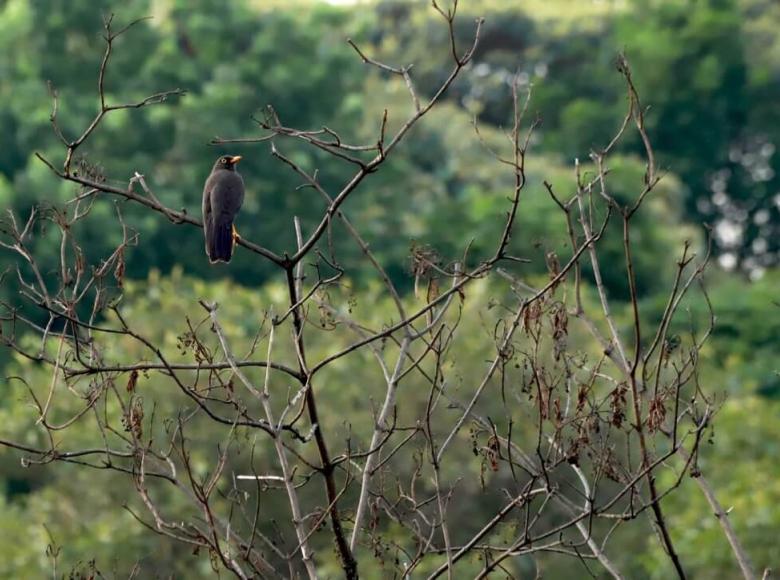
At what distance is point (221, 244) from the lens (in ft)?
27.0

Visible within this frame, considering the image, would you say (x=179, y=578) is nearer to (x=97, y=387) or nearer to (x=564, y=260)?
(x=564, y=260)

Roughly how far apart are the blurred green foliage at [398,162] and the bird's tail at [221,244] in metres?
8.03

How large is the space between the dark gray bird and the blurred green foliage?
716 cm

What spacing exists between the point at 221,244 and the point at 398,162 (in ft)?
89.8

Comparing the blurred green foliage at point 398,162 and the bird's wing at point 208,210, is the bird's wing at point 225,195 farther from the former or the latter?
the blurred green foliage at point 398,162

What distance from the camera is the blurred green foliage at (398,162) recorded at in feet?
69.9

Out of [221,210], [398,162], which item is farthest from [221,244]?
[398,162]

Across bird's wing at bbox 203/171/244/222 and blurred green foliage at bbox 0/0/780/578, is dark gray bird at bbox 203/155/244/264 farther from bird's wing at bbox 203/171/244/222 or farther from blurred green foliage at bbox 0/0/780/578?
blurred green foliage at bbox 0/0/780/578

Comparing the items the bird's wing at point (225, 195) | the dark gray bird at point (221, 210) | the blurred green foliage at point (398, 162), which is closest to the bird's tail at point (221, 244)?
the dark gray bird at point (221, 210)

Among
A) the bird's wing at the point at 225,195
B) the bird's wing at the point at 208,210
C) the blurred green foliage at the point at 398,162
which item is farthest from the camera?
the blurred green foliage at the point at 398,162

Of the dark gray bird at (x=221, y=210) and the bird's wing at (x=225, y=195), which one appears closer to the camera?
the dark gray bird at (x=221, y=210)

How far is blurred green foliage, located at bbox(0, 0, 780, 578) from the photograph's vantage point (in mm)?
21297

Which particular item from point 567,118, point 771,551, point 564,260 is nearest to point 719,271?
point 567,118

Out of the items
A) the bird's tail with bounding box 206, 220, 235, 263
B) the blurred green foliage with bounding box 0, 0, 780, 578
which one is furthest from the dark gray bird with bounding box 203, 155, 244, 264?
the blurred green foliage with bounding box 0, 0, 780, 578
